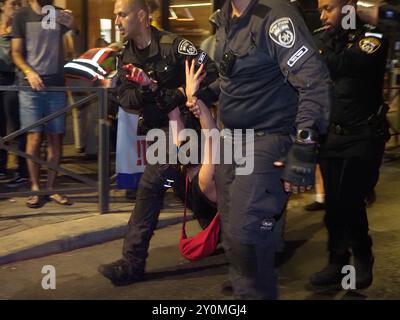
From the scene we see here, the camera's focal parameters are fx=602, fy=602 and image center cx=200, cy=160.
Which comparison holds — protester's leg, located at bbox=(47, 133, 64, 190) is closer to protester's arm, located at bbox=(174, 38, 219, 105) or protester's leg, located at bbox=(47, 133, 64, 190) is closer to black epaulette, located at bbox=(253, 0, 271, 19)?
protester's arm, located at bbox=(174, 38, 219, 105)

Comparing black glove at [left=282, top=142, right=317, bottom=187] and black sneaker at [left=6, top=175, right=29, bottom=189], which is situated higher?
black glove at [left=282, top=142, right=317, bottom=187]

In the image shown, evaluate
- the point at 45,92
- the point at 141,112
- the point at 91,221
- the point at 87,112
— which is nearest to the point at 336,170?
the point at 141,112

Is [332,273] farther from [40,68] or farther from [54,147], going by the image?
[40,68]

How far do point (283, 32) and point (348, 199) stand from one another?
4.92 ft

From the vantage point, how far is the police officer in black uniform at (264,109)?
2791 mm

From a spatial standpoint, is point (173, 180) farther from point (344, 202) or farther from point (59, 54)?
point (59, 54)

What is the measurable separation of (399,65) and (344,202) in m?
6.83

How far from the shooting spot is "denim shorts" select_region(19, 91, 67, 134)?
563 centimetres

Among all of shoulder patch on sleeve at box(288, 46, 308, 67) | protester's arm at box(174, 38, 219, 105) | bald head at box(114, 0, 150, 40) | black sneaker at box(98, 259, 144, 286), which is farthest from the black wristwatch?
black sneaker at box(98, 259, 144, 286)

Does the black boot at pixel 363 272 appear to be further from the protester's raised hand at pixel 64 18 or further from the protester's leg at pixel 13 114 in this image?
the protester's leg at pixel 13 114

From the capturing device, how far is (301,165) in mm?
2727

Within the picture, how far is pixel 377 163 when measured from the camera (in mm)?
3936

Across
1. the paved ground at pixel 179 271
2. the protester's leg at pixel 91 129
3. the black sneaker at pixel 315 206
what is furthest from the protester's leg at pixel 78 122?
the black sneaker at pixel 315 206

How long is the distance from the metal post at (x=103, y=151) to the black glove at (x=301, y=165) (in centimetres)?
304
